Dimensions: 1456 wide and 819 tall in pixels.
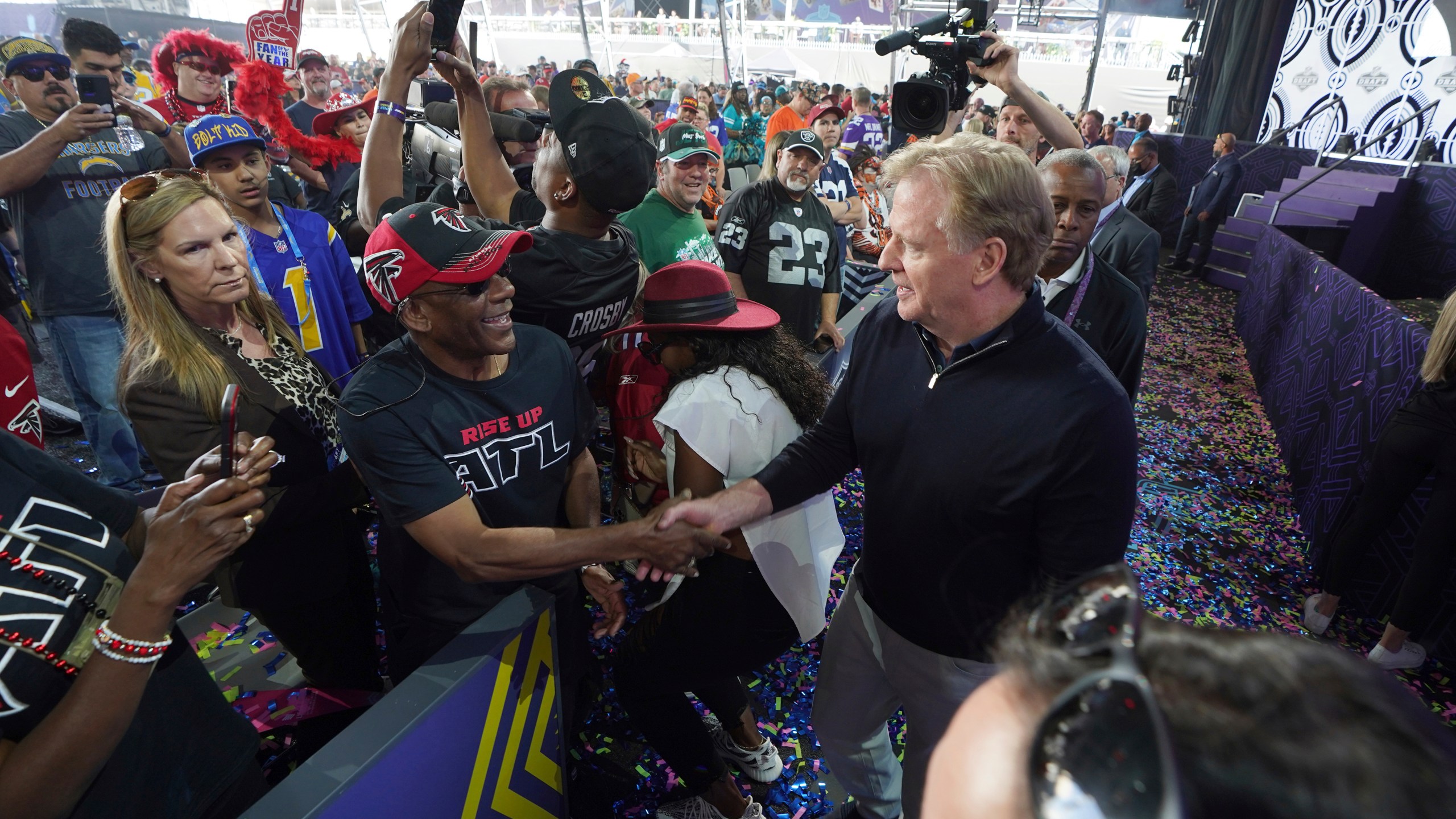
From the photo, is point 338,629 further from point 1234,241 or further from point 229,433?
point 1234,241

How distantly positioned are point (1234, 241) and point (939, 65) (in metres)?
9.66

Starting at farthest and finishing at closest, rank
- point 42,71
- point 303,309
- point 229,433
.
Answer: point 42,71, point 303,309, point 229,433

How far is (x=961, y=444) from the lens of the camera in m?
1.65

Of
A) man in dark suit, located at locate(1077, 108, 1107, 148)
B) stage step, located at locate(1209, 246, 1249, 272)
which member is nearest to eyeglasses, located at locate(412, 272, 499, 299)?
stage step, located at locate(1209, 246, 1249, 272)

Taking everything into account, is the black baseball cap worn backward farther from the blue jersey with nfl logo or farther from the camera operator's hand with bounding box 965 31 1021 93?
the camera operator's hand with bounding box 965 31 1021 93

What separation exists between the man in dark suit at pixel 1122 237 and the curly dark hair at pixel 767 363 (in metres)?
2.58

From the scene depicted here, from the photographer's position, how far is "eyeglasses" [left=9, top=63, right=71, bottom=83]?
140 inches

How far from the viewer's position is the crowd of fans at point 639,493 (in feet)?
1.78

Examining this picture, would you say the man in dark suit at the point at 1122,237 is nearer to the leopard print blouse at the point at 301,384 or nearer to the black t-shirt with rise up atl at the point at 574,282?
the black t-shirt with rise up atl at the point at 574,282

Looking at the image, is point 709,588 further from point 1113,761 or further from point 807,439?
point 1113,761

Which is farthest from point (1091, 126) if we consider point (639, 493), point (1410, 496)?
point (639, 493)

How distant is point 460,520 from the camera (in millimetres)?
1755

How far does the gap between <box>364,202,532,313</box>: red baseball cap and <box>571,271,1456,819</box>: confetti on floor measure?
6.26 feet

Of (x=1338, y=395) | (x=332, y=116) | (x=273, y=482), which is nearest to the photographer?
(x=273, y=482)
